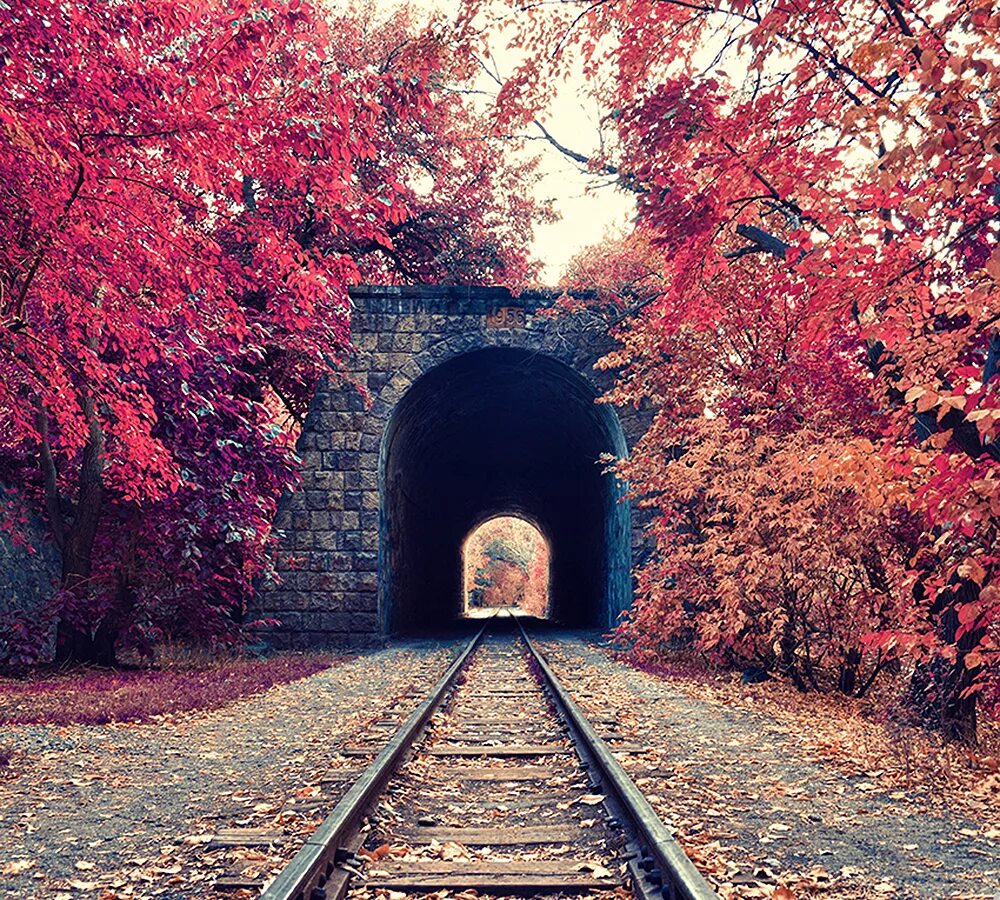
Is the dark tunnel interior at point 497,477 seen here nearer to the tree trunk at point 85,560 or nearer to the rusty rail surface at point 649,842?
the tree trunk at point 85,560

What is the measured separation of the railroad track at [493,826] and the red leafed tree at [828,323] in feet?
6.39

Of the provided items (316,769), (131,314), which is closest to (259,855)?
(316,769)

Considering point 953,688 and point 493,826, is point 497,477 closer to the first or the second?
point 953,688

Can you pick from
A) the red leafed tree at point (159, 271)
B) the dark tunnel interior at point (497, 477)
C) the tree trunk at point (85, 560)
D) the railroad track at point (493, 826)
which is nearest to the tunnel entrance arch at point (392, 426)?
the dark tunnel interior at point (497, 477)

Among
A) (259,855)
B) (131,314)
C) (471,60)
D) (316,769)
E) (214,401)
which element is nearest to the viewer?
(259,855)

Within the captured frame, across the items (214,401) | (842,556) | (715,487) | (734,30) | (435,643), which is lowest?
(435,643)

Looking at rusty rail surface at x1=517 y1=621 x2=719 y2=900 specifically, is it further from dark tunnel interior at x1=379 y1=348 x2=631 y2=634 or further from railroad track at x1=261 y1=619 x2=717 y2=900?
dark tunnel interior at x1=379 y1=348 x2=631 y2=634

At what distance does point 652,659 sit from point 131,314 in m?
8.66

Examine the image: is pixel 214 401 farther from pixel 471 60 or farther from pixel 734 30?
→ pixel 734 30

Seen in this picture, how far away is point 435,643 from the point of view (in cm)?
1675

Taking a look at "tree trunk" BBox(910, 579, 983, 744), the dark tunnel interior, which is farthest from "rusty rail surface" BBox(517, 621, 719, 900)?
the dark tunnel interior

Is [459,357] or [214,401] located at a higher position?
[459,357]

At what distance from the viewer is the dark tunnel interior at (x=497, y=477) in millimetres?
16969

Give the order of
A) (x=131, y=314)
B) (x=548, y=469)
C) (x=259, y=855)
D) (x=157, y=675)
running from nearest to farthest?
(x=259, y=855) < (x=131, y=314) < (x=157, y=675) < (x=548, y=469)
